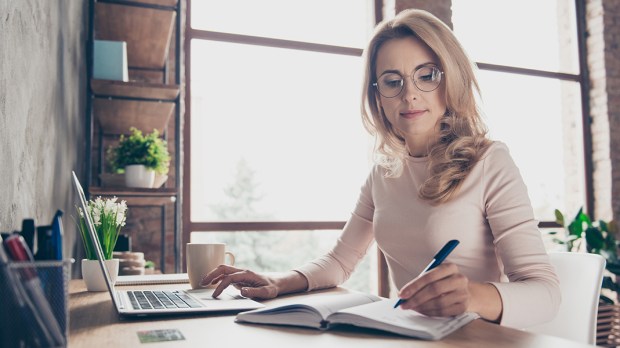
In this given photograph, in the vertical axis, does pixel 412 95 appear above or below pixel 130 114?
below

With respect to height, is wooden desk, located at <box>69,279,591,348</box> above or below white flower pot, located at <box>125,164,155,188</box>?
below

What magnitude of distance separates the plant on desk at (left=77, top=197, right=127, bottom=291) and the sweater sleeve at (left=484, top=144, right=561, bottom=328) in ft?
3.03

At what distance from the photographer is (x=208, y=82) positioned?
3342 millimetres

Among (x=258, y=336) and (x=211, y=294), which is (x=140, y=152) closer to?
(x=211, y=294)

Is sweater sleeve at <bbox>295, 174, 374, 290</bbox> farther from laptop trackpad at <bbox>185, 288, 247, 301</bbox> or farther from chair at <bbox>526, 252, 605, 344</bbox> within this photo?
chair at <bbox>526, 252, 605, 344</bbox>

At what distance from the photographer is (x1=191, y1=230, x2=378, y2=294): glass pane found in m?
3.50

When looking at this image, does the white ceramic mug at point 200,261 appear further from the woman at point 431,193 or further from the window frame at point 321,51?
the window frame at point 321,51

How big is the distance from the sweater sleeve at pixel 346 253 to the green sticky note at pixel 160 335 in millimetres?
599

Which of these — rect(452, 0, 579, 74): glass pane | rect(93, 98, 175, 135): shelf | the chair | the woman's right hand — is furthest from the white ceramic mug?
rect(452, 0, 579, 74): glass pane

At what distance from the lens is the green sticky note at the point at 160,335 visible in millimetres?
723

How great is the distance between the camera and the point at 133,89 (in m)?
2.18

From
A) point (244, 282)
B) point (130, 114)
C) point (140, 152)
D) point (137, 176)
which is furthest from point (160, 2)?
point (244, 282)

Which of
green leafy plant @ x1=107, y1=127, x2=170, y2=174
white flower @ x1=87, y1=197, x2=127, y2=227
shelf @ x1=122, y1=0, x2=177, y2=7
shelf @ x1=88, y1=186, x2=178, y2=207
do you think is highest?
shelf @ x1=122, y1=0, x2=177, y2=7

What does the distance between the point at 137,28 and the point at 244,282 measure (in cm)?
166
